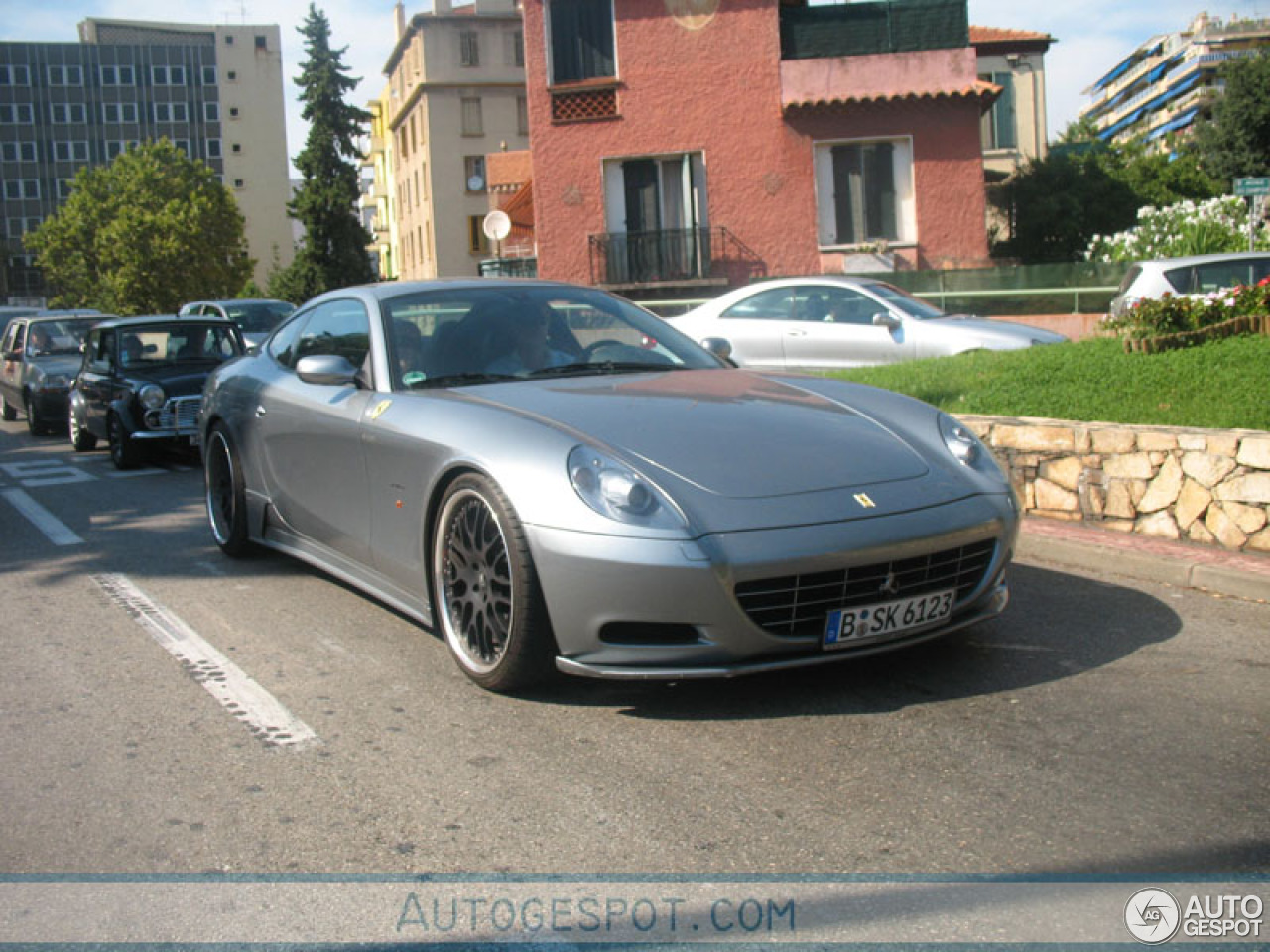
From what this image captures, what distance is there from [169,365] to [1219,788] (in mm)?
11372

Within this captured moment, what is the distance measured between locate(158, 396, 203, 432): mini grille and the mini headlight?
8.62 metres

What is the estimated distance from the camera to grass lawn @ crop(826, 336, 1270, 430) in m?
7.53

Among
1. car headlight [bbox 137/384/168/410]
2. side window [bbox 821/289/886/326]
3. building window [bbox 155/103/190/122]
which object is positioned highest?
building window [bbox 155/103/190/122]

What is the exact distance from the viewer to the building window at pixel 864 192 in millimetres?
24359

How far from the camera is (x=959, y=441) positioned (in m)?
4.75

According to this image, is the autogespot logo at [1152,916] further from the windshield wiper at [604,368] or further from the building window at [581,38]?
the building window at [581,38]

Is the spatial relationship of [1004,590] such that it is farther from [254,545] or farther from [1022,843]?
[254,545]

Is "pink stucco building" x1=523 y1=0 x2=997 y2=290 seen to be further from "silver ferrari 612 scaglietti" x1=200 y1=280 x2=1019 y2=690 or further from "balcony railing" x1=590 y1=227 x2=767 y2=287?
"silver ferrari 612 scaglietti" x1=200 y1=280 x2=1019 y2=690

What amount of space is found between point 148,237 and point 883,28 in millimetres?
45509

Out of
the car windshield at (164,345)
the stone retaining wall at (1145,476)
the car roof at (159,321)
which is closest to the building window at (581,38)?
the car roof at (159,321)

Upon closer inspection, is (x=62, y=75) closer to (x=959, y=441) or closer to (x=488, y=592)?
(x=488, y=592)

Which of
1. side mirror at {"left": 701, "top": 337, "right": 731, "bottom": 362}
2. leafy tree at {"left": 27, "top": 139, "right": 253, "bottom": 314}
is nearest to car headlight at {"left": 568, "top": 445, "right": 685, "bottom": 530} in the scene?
side mirror at {"left": 701, "top": 337, "right": 731, "bottom": 362}

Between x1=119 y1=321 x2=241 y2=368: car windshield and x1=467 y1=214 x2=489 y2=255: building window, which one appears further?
x1=467 y1=214 x2=489 y2=255: building window

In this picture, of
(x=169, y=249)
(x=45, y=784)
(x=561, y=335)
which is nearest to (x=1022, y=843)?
(x=45, y=784)
